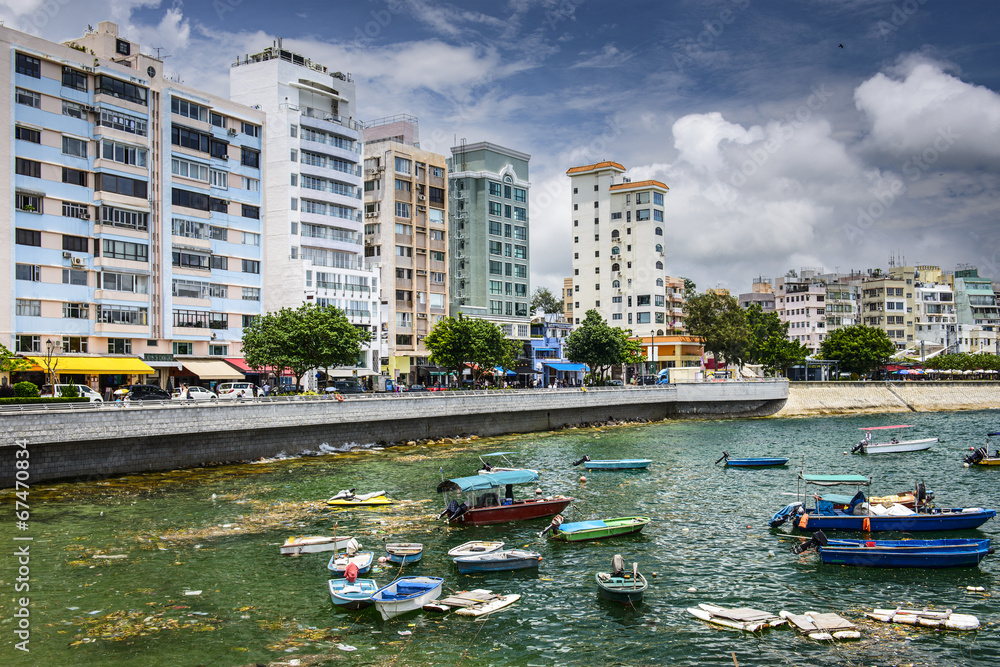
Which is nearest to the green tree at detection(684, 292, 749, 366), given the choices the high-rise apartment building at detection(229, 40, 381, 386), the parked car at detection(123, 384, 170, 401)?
the high-rise apartment building at detection(229, 40, 381, 386)

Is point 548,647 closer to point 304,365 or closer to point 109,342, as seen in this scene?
point 304,365

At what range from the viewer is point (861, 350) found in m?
129

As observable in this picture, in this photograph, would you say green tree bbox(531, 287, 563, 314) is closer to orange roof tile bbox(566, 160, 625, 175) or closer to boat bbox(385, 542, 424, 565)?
orange roof tile bbox(566, 160, 625, 175)

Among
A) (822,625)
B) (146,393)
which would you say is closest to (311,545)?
(822,625)

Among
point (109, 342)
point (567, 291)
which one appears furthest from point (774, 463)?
point (567, 291)

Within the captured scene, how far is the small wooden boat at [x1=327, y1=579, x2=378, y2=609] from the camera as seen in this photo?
22977mm

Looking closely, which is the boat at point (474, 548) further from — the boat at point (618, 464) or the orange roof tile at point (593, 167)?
the orange roof tile at point (593, 167)

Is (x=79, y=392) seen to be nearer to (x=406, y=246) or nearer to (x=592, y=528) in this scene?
(x=592, y=528)

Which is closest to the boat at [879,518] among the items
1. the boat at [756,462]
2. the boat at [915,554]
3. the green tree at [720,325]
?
the boat at [915,554]

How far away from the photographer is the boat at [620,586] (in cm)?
2380

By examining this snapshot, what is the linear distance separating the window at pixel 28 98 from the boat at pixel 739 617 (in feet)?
218

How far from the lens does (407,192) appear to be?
343 ft

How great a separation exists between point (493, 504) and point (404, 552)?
859cm

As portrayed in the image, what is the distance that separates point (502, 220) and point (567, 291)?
245ft
